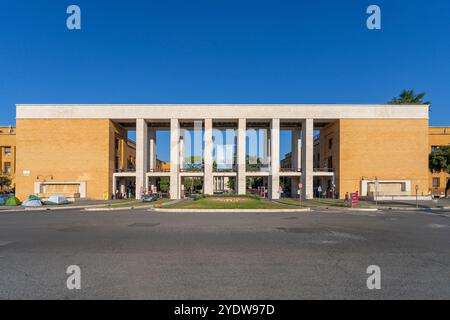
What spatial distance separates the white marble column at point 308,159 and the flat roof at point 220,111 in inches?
68.2

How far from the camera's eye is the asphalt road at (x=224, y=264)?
508 cm

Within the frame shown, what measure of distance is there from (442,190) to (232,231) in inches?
2475

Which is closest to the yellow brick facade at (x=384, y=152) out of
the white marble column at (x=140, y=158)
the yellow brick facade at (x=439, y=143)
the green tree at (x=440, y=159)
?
the green tree at (x=440, y=159)

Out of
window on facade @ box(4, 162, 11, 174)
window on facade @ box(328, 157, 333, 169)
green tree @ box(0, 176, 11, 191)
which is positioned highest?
window on facade @ box(328, 157, 333, 169)

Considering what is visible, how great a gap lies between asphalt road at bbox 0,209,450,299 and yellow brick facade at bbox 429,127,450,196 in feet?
184

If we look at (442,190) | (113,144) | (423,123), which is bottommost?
(442,190)

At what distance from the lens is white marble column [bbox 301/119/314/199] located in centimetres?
4081

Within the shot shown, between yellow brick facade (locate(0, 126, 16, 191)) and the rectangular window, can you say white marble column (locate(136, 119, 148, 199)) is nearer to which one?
the rectangular window

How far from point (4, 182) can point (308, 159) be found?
6481cm

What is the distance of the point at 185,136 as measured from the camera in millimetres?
50000

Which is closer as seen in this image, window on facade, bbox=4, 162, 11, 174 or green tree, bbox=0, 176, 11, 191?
green tree, bbox=0, 176, 11, 191

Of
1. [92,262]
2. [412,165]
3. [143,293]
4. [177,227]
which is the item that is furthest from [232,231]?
[412,165]

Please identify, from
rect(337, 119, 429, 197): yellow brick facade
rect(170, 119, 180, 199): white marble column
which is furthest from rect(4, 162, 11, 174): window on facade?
rect(337, 119, 429, 197): yellow brick facade
